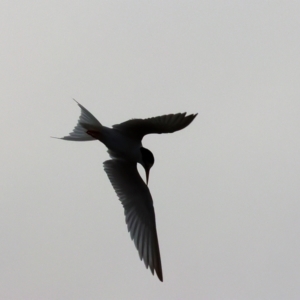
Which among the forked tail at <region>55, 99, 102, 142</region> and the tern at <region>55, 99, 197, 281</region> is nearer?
the tern at <region>55, 99, 197, 281</region>

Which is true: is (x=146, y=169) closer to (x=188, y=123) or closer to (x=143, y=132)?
(x=143, y=132)

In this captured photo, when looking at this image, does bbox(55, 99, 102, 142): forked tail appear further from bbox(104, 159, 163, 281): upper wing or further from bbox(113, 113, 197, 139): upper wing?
bbox(104, 159, 163, 281): upper wing

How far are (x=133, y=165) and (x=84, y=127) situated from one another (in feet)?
4.00

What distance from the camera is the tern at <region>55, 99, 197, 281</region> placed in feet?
29.1

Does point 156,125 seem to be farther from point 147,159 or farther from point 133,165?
point 133,165

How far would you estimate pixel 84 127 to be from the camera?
8.97 m

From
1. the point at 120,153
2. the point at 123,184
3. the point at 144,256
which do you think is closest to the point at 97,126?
the point at 120,153

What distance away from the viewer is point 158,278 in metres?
9.25

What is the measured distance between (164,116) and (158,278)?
2.66 metres

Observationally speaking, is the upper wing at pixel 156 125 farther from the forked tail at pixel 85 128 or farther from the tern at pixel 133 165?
the forked tail at pixel 85 128

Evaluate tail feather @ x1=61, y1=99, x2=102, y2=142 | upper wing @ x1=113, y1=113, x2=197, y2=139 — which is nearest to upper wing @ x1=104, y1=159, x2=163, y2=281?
tail feather @ x1=61, y1=99, x2=102, y2=142

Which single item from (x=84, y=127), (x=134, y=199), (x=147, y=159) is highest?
(x=84, y=127)

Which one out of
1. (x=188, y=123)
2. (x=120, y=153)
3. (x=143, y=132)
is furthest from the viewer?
(x=120, y=153)

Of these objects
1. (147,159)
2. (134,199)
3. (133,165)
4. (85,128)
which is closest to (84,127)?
(85,128)
